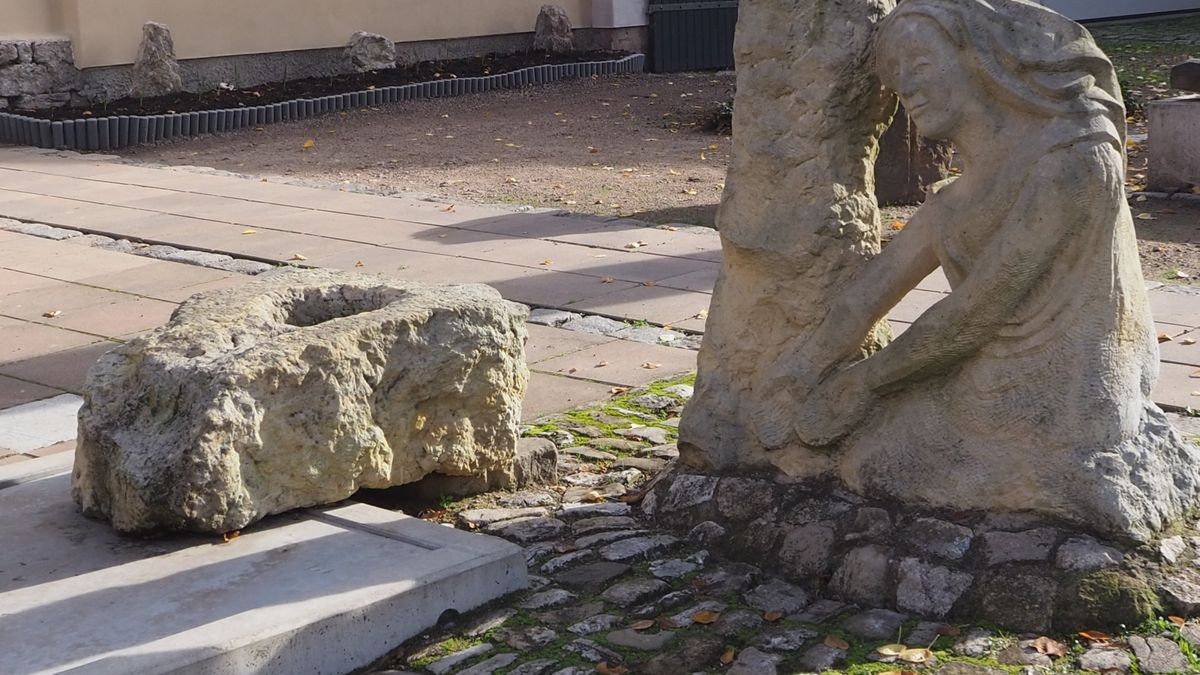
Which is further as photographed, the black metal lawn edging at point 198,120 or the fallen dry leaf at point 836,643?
the black metal lawn edging at point 198,120

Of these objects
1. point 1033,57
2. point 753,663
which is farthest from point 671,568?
point 1033,57

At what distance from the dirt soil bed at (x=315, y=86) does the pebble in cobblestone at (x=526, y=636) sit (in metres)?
12.1

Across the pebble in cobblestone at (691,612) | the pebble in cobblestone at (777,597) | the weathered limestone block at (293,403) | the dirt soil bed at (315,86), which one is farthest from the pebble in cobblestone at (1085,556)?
the dirt soil bed at (315,86)

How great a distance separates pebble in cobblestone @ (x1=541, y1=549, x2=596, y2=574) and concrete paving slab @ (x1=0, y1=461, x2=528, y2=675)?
15 cm

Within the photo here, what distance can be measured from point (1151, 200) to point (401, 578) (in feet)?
25.8

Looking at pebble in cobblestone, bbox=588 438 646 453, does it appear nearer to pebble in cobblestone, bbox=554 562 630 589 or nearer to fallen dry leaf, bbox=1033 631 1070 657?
pebble in cobblestone, bbox=554 562 630 589

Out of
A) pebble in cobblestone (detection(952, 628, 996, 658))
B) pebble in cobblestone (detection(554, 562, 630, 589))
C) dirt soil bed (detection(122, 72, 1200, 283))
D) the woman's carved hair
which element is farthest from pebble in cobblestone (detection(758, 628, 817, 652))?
dirt soil bed (detection(122, 72, 1200, 283))

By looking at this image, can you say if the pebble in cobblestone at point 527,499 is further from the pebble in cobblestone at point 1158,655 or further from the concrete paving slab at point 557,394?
the pebble in cobblestone at point 1158,655

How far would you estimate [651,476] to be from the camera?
5051 millimetres

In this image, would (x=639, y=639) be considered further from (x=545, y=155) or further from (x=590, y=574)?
(x=545, y=155)

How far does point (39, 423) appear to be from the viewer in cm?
585

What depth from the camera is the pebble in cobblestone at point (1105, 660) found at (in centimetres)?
354

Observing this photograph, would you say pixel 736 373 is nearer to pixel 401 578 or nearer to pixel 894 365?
pixel 894 365

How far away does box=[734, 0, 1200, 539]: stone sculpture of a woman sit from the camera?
3.80m
